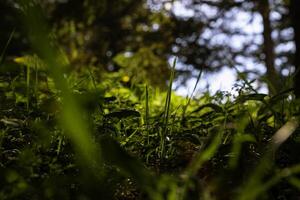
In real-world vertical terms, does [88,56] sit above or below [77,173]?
above

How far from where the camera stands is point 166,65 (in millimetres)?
7859

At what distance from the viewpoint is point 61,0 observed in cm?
943

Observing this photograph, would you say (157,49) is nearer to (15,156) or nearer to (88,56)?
(88,56)

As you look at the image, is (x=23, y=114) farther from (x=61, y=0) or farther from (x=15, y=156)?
(x=61, y=0)

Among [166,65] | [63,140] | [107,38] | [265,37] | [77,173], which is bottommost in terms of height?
[77,173]

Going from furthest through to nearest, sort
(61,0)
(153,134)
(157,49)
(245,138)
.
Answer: (61,0), (157,49), (153,134), (245,138)

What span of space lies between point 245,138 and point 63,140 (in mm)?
757

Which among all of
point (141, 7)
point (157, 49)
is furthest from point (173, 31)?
point (141, 7)

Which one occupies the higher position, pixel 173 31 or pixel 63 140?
pixel 173 31

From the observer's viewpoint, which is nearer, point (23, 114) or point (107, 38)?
point (23, 114)

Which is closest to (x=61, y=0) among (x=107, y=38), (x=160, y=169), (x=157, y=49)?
(x=107, y=38)

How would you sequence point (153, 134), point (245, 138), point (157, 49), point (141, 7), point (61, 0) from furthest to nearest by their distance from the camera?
1. point (141, 7)
2. point (61, 0)
3. point (157, 49)
4. point (153, 134)
5. point (245, 138)

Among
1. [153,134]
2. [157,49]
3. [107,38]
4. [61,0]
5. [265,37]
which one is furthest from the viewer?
[107,38]

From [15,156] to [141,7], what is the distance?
892 centimetres
